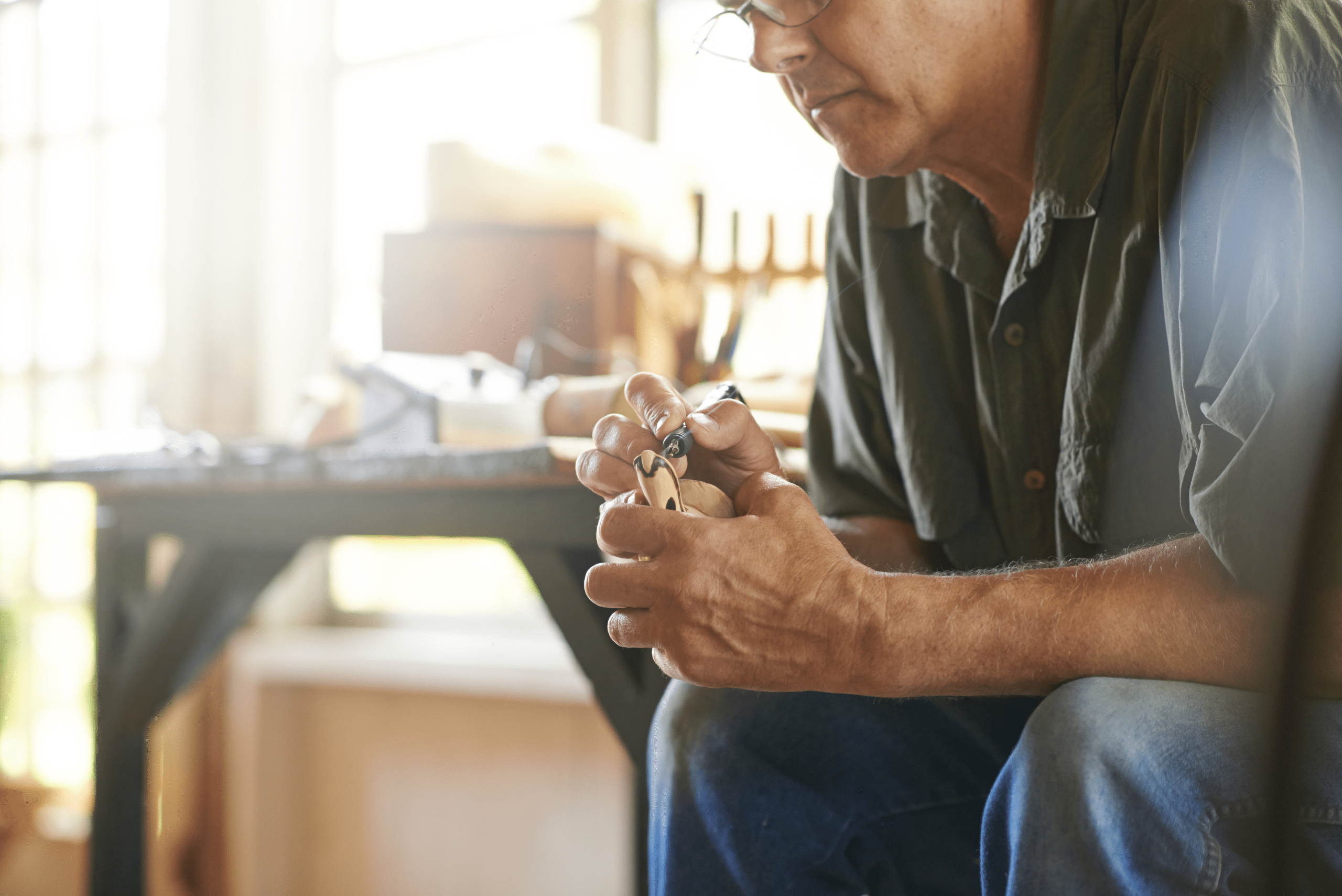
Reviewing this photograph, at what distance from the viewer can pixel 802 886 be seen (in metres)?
0.74

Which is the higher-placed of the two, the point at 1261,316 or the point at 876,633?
the point at 1261,316

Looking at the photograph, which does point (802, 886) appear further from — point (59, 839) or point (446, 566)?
point (59, 839)

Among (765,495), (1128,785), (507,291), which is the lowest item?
(1128,785)

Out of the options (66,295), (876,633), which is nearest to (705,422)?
(876,633)

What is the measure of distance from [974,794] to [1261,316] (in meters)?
0.41

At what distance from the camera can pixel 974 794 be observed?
0.79 m

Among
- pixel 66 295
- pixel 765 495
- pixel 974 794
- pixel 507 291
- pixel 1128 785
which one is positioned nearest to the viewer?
pixel 1128 785

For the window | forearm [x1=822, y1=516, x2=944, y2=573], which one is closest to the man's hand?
forearm [x1=822, y1=516, x2=944, y2=573]

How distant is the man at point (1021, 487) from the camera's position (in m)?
0.56

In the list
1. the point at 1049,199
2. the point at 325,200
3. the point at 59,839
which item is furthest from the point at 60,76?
the point at 1049,199

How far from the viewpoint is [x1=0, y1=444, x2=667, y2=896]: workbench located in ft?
3.23

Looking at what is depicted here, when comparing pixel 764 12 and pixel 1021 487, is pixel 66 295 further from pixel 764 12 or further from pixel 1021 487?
pixel 1021 487

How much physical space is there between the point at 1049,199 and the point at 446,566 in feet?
5.82

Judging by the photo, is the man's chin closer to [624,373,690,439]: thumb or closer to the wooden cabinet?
[624,373,690,439]: thumb
